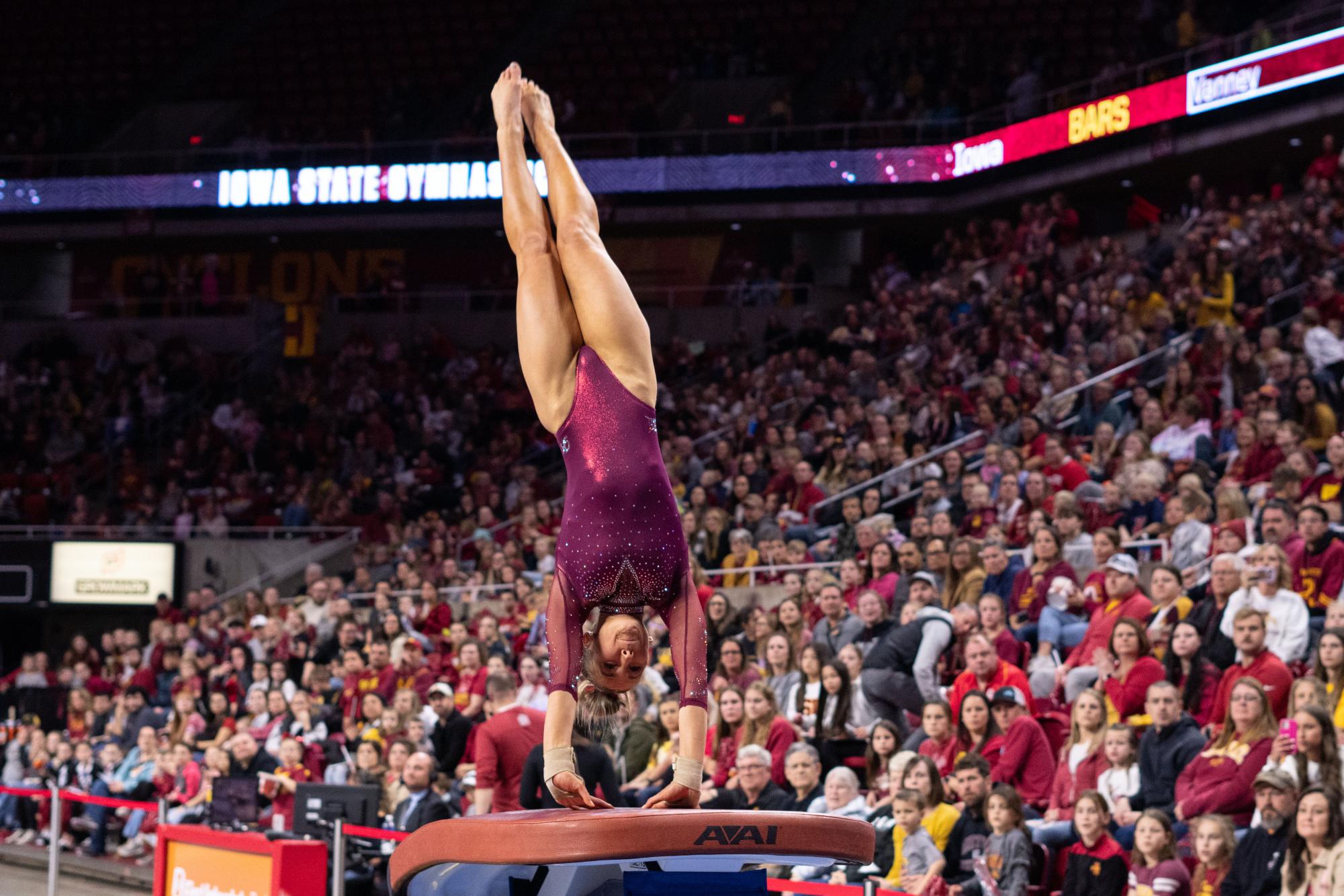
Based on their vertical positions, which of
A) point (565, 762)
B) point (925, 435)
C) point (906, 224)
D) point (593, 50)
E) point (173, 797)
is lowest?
point (173, 797)

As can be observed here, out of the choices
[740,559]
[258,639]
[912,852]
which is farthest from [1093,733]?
[258,639]

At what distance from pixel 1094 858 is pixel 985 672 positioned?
4.65 feet

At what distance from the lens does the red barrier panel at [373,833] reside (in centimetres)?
691

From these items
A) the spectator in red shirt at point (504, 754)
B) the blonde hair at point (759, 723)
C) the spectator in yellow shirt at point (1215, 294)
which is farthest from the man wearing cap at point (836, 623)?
the spectator in yellow shirt at point (1215, 294)

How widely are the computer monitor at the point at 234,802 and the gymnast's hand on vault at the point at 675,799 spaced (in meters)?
5.21

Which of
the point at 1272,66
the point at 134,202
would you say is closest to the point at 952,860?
the point at 1272,66

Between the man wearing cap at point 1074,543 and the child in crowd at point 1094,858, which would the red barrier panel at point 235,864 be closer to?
the child in crowd at point 1094,858

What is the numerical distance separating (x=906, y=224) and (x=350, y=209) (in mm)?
7122

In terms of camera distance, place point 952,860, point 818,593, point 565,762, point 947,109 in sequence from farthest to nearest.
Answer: point 947,109, point 818,593, point 952,860, point 565,762

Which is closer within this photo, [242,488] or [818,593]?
[818,593]

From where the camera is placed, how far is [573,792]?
4.09 metres

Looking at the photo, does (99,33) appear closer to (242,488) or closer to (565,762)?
(242,488)

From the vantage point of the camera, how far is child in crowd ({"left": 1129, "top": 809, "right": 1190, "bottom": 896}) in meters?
5.94

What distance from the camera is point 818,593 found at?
9352 millimetres
